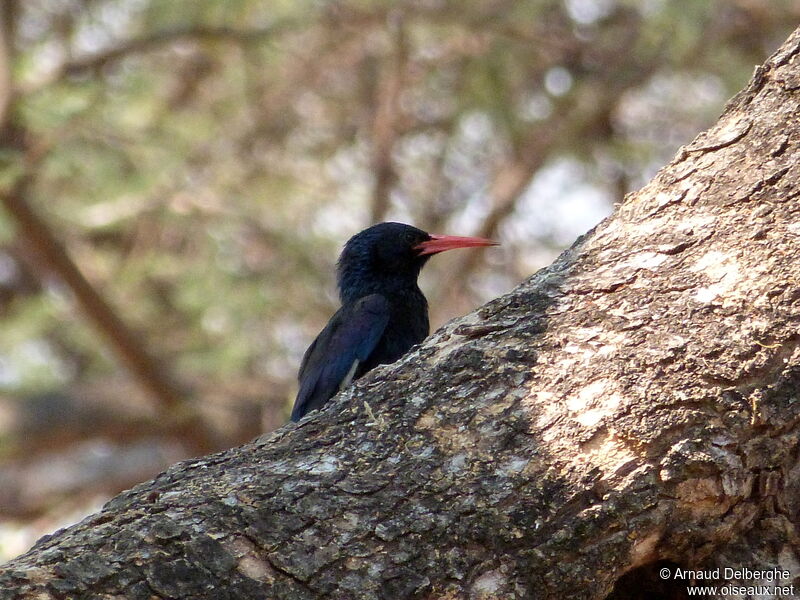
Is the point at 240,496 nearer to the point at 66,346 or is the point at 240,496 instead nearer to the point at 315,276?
the point at 315,276

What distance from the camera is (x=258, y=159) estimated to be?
31.0 ft

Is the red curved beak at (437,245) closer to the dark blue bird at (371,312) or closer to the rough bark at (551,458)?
the dark blue bird at (371,312)

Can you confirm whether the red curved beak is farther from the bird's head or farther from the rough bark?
the rough bark

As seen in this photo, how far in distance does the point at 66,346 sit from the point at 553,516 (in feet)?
28.8

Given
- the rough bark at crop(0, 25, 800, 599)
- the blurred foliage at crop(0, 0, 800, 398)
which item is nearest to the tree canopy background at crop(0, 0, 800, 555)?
the blurred foliage at crop(0, 0, 800, 398)

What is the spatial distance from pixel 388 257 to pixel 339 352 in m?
0.76

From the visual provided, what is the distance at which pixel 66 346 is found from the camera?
1038 centimetres

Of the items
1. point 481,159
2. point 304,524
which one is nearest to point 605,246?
point 304,524

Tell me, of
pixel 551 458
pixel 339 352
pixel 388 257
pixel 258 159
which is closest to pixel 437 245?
pixel 388 257

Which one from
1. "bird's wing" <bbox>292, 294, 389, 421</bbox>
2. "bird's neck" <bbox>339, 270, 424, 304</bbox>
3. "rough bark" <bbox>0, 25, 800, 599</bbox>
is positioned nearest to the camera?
"rough bark" <bbox>0, 25, 800, 599</bbox>

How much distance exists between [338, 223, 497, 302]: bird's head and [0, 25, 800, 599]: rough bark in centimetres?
292

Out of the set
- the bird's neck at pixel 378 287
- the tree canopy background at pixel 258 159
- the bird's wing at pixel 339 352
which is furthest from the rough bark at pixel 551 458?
the tree canopy background at pixel 258 159

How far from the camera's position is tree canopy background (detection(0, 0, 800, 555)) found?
7.40 m

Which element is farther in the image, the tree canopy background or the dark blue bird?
the tree canopy background
